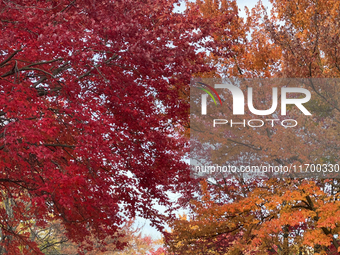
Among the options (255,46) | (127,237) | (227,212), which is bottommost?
(127,237)

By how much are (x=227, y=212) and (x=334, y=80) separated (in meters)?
4.68

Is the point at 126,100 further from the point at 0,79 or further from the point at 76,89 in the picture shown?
the point at 0,79

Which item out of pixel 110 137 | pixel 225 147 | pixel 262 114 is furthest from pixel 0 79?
pixel 262 114

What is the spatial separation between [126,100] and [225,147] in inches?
154

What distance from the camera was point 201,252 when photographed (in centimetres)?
1087

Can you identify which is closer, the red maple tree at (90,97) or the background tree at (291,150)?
the red maple tree at (90,97)

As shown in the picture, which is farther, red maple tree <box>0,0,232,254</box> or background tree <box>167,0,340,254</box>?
background tree <box>167,0,340,254</box>

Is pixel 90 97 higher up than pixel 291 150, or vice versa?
pixel 90 97

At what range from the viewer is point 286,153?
8492 mm

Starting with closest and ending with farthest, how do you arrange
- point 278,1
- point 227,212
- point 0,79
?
1. point 0,79
2. point 227,212
3. point 278,1

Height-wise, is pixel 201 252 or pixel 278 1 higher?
pixel 278 1

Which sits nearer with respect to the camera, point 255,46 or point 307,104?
point 307,104

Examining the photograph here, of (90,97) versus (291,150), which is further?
(291,150)

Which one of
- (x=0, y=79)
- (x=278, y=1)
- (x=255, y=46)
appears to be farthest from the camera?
(x=255, y=46)
